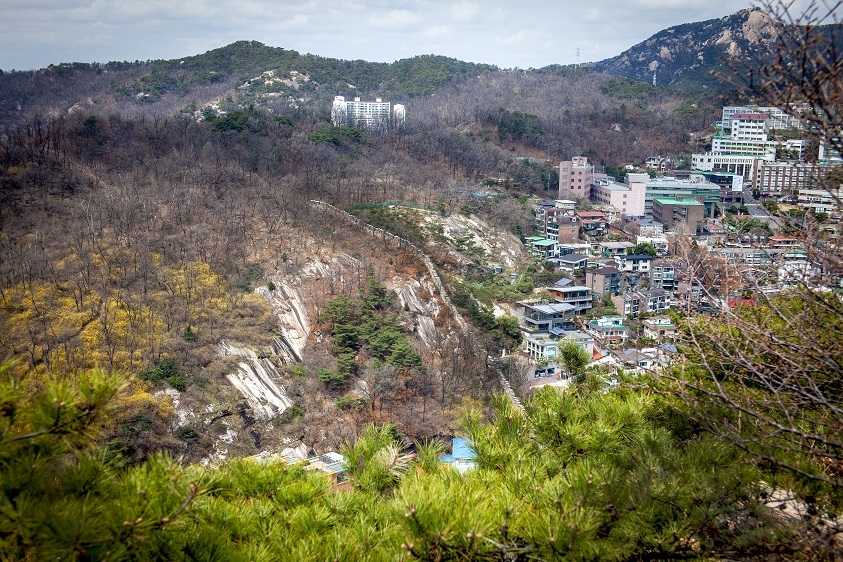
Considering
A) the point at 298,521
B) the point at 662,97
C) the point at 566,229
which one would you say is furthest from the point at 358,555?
the point at 662,97

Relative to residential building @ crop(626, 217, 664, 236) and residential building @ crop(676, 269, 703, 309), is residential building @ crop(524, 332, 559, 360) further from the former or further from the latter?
residential building @ crop(676, 269, 703, 309)

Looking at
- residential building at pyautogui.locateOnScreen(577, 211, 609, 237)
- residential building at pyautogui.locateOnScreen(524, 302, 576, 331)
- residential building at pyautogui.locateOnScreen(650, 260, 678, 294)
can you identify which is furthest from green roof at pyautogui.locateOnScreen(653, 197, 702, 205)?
residential building at pyautogui.locateOnScreen(524, 302, 576, 331)

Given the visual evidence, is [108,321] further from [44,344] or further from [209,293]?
[209,293]

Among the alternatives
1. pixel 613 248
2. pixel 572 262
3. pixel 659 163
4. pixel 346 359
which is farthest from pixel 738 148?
pixel 346 359

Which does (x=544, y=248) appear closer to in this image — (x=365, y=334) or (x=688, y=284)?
(x=365, y=334)

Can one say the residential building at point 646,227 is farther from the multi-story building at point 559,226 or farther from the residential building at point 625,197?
the multi-story building at point 559,226
